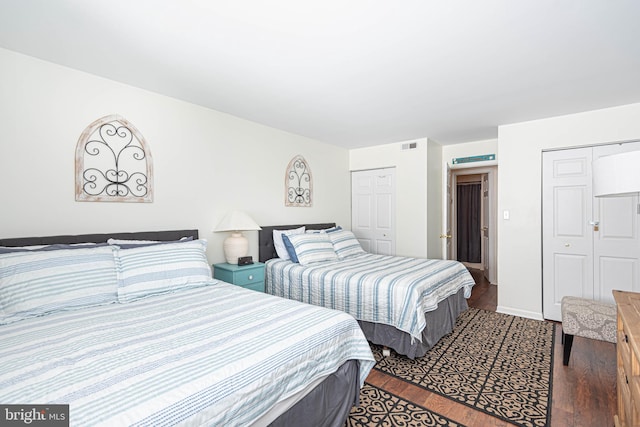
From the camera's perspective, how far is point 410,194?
452cm

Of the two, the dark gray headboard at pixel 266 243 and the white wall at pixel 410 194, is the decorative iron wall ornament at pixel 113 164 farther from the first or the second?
the white wall at pixel 410 194

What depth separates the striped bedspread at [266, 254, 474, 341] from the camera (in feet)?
8.09

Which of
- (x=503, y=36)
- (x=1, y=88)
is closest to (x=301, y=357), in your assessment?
(x=503, y=36)

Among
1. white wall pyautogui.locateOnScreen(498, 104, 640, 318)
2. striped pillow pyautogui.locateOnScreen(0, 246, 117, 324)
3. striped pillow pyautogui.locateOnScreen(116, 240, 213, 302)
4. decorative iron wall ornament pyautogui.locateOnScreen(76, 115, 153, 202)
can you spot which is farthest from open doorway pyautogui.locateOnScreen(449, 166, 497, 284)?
striped pillow pyautogui.locateOnScreen(0, 246, 117, 324)

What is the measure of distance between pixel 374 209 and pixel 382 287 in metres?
2.52

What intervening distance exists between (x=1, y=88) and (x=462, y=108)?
375 cm

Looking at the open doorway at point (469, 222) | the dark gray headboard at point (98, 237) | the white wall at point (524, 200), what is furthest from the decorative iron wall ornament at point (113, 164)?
the open doorway at point (469, 222)

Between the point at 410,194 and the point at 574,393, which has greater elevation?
the point at 410,194

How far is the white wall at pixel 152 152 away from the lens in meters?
2.07

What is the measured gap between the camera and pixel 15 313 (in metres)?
1.57

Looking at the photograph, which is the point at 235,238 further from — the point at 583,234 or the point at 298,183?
the point at 583,234

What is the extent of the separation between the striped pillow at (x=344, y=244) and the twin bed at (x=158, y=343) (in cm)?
189

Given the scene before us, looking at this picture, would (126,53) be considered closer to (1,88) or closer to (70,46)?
(70,46)

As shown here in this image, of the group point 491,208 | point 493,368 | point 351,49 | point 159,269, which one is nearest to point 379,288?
point 493,368
